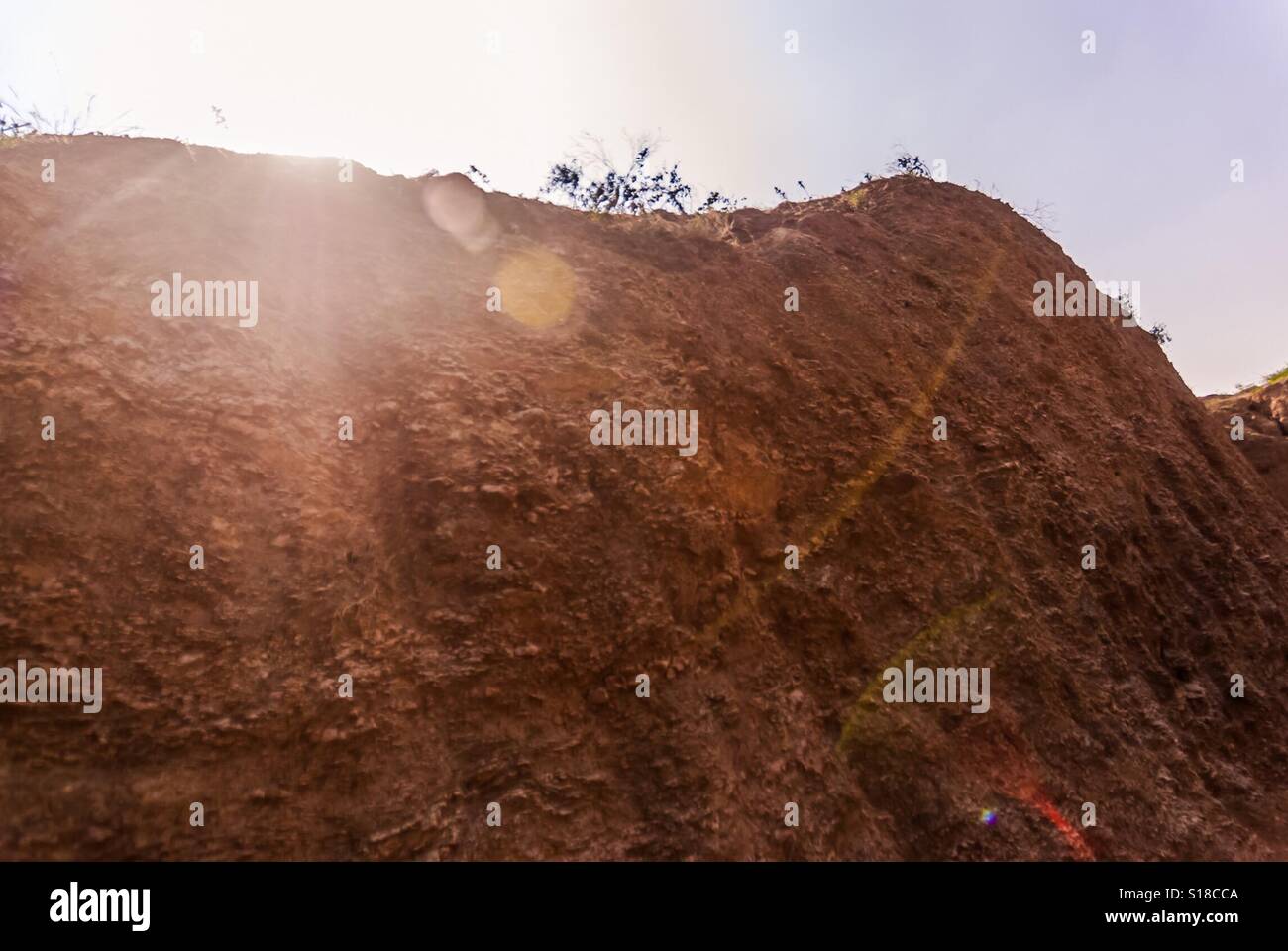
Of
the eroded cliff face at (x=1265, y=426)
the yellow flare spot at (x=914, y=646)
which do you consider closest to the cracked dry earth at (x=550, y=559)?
the yellow flare spot at (x=914, y=646)

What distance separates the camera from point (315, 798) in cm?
424

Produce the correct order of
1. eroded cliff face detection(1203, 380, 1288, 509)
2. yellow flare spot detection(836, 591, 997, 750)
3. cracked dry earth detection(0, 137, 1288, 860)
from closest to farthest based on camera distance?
cracked dry earth detection(0, 137, 1288, 860)
yellow flare spot detection(836, 591, 997, 750)
eroded cliff face detection(1203, 380, 1288, 509)

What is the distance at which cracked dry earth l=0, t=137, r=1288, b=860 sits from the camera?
14.1 ft

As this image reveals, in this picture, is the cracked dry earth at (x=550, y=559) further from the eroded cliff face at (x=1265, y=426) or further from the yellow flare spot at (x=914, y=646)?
the eroded cliff face at (x=1265, y=426)

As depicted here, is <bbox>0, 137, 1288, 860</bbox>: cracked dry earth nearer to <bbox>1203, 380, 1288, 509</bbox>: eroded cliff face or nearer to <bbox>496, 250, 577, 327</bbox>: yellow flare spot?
<bbox>496, 250, 577, 327</bbox>: yellow flare spot

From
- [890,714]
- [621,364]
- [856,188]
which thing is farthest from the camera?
[856,188]

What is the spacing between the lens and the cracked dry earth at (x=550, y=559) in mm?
4285

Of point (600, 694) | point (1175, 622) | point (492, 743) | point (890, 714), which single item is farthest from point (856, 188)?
point (492, 743)

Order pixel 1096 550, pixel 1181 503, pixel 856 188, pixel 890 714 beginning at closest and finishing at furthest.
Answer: pixel 890 714
pixel 1096 550
pixel 1181 503
pixel 856 188

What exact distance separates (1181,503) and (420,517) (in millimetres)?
8566

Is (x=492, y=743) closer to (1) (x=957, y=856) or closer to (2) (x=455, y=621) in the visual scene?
(2) (x=455, y=621)

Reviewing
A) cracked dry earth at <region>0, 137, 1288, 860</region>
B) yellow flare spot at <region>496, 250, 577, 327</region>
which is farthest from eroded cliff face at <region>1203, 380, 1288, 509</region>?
yellow flare spot at <region>496, 250, 577, 327</region>

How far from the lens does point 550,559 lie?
5.50 m

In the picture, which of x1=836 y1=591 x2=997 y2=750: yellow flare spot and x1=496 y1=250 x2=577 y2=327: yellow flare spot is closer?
x1=836 y1=591 x2=997 y2=750: yellow flare spot
